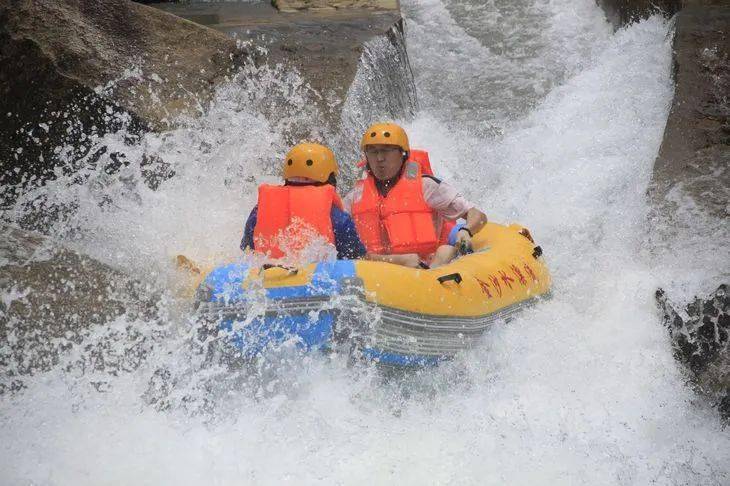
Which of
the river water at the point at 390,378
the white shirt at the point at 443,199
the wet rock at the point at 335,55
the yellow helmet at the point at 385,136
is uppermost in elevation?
the wet rock at the point at 335,55

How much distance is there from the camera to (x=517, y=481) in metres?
→ 3.27

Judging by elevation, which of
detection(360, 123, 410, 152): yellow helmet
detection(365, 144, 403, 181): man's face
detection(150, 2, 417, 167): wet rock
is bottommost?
detection(365, 144, 403, 181): man's face

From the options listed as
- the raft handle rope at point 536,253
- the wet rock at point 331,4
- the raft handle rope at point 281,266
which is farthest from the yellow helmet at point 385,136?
the wet rock at point 331,4

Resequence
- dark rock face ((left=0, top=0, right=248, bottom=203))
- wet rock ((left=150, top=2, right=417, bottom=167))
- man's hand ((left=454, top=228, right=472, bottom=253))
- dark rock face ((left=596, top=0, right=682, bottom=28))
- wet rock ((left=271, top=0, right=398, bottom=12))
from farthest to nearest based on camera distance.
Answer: wet rock ((left=271, top=0, right=398, bottom=12)) < dark rock face ((left=596, top=0, right=682, bottom=28)) < wet rock ((left=150, top=2, right=417, bottom=167)) < dark rock face ((left=0, top=0, right=248, bottom=203)) < man's hand ((left=454, top=228, right=472, bottom=253))

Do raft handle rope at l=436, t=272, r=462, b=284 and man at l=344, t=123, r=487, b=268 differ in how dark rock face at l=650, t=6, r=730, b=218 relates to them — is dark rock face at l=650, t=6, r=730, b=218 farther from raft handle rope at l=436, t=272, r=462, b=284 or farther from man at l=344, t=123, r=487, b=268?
raft handle rope at l=436, t=272, r=462, b=284

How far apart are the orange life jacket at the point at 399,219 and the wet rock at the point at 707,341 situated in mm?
1552

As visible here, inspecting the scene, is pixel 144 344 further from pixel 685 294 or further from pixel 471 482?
pixel 685 294

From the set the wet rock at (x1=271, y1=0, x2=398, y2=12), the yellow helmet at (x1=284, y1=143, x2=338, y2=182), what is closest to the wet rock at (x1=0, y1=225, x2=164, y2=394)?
the yellow helmet at (x1=284, y1=143, x2=338, y2=182)

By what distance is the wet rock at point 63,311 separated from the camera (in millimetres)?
3621

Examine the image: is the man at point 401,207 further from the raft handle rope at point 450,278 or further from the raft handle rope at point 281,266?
the raft handle rope at point 281,266

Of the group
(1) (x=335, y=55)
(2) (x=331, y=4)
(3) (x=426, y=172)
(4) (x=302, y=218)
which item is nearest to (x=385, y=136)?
(3) (x=426, y=172)

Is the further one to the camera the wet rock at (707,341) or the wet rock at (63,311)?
the wet rock at (707,341)

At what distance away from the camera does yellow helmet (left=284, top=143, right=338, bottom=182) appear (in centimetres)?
445

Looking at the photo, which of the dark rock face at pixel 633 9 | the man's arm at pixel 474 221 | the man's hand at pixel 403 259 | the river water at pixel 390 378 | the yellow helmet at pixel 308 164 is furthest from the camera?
the dark rock face at pixel 633 9
